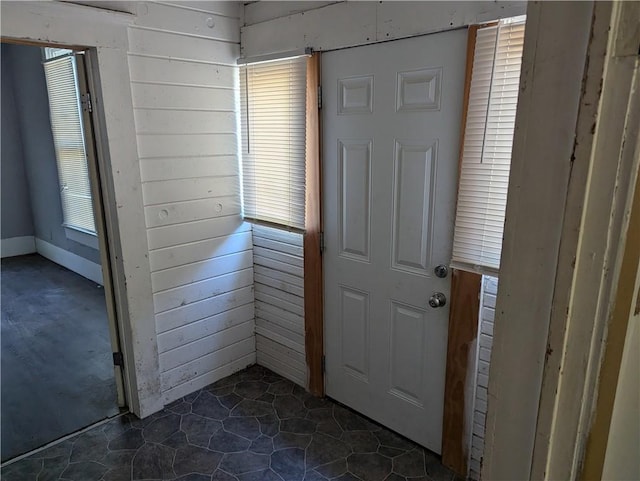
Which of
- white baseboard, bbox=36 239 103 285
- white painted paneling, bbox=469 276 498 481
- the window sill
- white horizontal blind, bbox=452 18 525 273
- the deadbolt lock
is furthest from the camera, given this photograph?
white baseboard, bbox=36 239 103 285

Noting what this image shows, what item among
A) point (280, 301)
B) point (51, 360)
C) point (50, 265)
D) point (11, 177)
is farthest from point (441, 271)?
point (11, 177)

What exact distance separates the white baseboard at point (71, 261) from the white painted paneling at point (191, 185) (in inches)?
99.8

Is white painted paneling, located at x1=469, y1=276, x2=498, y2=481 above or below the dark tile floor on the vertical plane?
above

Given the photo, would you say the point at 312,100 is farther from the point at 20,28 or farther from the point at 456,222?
the point at 20,28

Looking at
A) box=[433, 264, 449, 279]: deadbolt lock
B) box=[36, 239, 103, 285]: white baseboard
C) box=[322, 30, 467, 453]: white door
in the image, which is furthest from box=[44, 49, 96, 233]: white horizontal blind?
box=[433, 264, 449, 279]: deadbolt lock

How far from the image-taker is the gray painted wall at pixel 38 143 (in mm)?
5016

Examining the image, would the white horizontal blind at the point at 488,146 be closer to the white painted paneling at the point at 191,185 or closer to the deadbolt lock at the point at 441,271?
the deadbolt lock at the point at 441,271

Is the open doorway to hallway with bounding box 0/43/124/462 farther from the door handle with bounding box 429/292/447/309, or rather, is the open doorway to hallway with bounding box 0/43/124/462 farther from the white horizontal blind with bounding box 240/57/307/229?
the door handle with bounding box 429/292/447/309

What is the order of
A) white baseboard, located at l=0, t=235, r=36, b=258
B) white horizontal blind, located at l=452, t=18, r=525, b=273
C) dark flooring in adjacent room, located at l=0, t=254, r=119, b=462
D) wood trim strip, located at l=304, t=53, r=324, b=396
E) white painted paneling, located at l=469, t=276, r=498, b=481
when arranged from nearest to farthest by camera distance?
white horizontal blind, located at l=452, t=18, r=525, b=273 < white painted paneling, located at l=469, t=276, r=498, b=481 < wood trim strip, located at l=304, t=53, r=324, b=396 < dark flooring in adjacent room, located at l=0, t=254, r=119, b=462 < white baseboard, located at l=0, t=235, r=36, b=258

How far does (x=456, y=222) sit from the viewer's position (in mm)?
1962

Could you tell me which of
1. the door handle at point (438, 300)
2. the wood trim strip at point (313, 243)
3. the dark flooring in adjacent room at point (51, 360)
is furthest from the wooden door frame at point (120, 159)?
the door handle at point (438, 300)

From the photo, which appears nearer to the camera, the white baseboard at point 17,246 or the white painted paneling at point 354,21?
the white painted paneling at point 354,21

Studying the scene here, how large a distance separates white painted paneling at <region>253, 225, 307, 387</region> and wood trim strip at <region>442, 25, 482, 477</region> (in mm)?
1007

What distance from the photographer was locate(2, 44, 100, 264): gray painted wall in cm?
502
